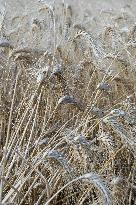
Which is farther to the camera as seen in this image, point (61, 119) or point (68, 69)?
point (68, 69)

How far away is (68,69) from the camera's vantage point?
297 cm

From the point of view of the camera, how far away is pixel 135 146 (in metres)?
1.71

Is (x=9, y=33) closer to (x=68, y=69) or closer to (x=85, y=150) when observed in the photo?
(x=68, y=69)

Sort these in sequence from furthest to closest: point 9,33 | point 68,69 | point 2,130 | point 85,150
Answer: point 9,33, point 68,69, point 2,130, point 85,150

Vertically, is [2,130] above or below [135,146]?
above

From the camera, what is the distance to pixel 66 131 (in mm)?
1909

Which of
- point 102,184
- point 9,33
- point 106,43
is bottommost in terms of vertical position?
point 102,184

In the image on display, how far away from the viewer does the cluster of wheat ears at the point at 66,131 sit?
1.72 metres

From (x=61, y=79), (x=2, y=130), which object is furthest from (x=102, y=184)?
(x=2, y=130)

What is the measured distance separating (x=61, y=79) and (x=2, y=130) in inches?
20.6

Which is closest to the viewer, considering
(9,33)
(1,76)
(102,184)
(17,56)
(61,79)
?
(102,184)

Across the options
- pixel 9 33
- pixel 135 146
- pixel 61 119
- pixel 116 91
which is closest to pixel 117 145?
pixel 61 119

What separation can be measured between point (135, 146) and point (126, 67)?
1231mm

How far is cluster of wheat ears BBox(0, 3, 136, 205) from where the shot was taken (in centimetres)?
172
